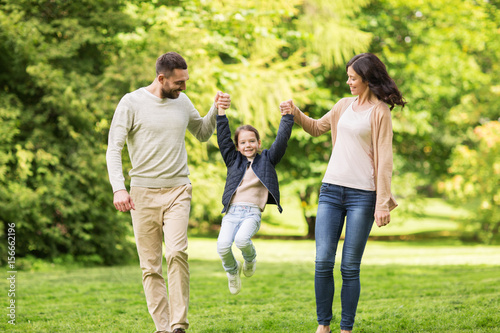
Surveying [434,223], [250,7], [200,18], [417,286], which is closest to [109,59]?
[200,18]

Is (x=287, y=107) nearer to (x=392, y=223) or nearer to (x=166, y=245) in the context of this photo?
(x=166, y=245)

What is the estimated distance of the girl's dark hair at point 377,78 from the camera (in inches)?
158

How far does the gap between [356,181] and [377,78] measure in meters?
0.75

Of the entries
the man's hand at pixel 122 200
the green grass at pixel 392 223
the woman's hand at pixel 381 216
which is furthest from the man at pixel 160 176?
the green grass at pixel 392 223

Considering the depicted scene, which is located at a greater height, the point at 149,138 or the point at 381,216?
the point at 149,138

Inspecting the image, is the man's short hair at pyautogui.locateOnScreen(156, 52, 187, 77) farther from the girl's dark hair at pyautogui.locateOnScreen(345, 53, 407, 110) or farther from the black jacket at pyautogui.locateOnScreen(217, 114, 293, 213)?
the girl's dark hair at pyautogui.locateOnScreen(345, 53, 407, 110)

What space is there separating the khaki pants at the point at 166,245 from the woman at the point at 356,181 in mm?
1006

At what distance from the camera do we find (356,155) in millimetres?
4023

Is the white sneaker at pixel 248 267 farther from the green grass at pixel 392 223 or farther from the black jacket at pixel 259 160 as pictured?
the green grass at pixel 392 223

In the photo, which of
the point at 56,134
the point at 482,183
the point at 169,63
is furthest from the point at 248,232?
the point at 482,183


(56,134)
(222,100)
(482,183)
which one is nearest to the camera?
(222,100)

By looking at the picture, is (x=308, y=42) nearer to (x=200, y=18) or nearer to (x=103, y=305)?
(x=200, y=18)

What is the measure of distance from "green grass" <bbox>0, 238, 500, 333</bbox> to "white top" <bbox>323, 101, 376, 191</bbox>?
152 cm

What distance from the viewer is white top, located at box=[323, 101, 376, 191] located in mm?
4000
